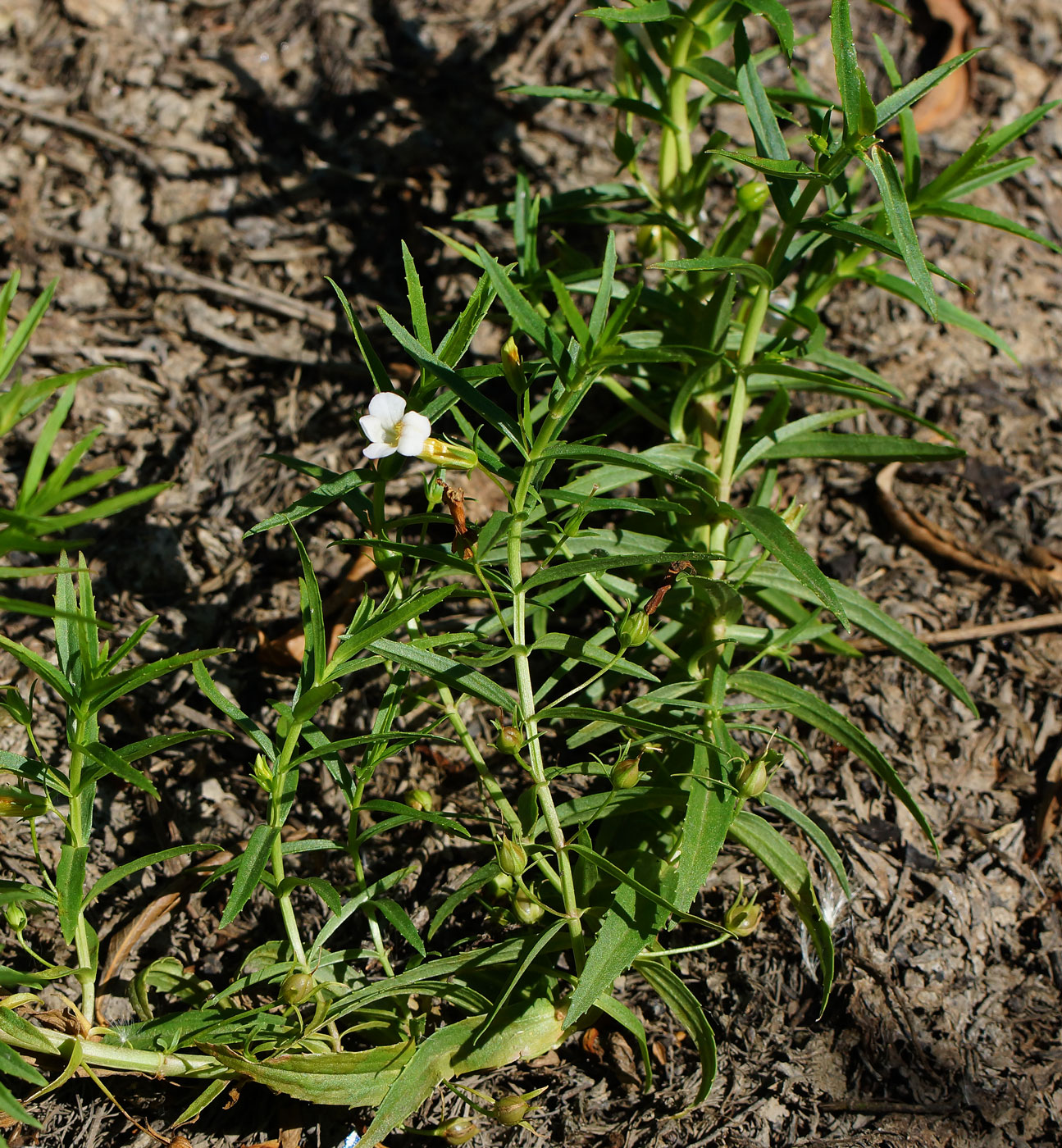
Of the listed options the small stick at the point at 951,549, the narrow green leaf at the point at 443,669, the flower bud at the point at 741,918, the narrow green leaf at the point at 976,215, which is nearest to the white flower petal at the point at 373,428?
the narrow green leaf at the point at 443,669

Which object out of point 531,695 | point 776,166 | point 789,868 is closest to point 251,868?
point 531,695

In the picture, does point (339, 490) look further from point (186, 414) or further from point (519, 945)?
point (186, 414)

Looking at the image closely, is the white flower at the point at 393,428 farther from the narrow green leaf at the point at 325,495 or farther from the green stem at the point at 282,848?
the green stem at the point at 282,848

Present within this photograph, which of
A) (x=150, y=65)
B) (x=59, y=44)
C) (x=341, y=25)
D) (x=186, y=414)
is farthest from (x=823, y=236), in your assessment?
(x=59, y=44)

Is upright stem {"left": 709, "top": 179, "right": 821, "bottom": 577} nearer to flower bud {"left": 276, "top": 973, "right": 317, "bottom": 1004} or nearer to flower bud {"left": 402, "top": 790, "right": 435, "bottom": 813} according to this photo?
flower bud {"left": 402, "top": 790, "right": 435, "bottom": 813}

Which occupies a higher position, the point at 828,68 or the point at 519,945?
the point at 828,68

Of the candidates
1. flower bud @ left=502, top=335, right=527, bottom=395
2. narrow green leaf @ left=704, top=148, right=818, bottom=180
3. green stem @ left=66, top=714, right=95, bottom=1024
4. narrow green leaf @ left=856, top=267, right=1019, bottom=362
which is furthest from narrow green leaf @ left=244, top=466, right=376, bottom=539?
narrow green leaf @ left=856, top=267, right=1019, bottom=362

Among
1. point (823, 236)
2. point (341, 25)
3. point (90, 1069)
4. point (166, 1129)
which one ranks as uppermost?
point (341, 25)
